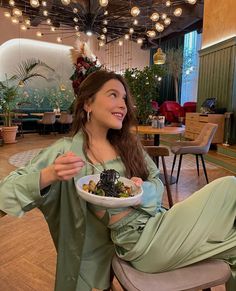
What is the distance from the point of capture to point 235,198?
1015mm

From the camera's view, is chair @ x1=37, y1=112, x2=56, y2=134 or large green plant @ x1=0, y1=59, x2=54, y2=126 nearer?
chair @ x1=37, y1=112, x2=56, y2=134

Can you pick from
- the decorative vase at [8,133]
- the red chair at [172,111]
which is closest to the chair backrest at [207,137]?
the decorative vase at [8,133]

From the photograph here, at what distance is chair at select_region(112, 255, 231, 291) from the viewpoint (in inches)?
34.5

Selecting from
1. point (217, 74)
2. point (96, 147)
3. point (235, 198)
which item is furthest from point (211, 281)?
point (217, 74)

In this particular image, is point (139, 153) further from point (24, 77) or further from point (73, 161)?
point (24, 77)

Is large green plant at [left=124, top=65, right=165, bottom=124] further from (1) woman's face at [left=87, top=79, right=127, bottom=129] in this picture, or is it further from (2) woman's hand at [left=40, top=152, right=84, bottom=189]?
(2) woman's hand at [left=40, top=152, right=84, bottom=189]

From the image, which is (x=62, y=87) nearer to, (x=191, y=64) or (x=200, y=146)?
(x=191, y=64)

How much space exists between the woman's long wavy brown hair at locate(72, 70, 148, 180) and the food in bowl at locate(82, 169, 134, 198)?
0.23 metres

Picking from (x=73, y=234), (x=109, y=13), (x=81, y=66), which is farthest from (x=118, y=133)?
(x=109, y=13)

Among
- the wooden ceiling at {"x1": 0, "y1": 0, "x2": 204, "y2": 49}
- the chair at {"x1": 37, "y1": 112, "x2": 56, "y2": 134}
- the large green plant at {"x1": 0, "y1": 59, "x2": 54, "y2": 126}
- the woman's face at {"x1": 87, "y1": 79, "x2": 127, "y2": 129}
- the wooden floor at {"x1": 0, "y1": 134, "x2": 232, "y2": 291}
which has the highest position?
the wooden ceiling at {"x1": 0, "y1": 0, "x2": 204, "y2": 49}

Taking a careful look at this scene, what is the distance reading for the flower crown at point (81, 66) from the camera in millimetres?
2023

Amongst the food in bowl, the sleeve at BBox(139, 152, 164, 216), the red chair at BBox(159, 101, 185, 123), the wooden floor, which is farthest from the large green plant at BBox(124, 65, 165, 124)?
the red chair at BBox(159, 101, 185, 123)

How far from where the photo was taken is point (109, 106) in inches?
46.2

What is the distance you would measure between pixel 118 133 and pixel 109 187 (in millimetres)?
471
